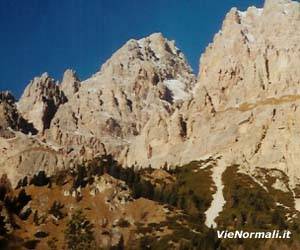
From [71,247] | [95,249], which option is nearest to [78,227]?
[71,247]

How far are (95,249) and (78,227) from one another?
45371 mm

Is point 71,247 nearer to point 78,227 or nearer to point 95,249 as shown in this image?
point 78,227

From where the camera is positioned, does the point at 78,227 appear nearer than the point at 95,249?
Yes

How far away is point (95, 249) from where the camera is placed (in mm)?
199750

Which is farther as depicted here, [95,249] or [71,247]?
[95,249]

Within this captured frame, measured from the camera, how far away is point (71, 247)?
153250mm

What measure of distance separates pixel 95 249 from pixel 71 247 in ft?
155

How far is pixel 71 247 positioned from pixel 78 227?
5.17 meters

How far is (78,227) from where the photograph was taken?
156250 mm
